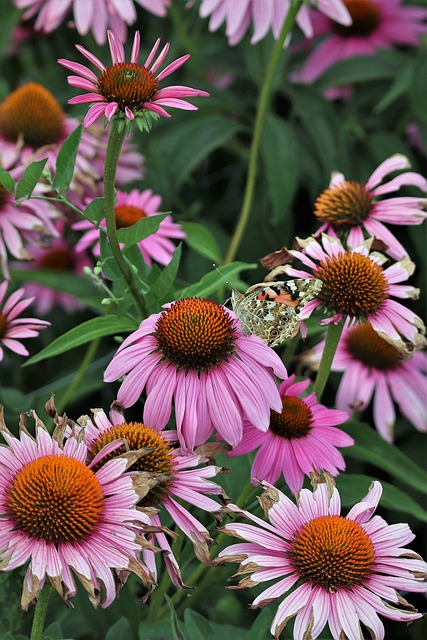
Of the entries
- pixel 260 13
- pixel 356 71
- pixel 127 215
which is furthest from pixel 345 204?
pixel 356 71

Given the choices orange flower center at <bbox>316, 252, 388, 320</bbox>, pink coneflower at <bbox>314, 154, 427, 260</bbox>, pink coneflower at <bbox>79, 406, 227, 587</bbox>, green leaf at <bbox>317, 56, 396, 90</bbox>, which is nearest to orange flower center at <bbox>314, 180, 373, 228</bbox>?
pink coneflower at <bbox>314, 154, 427, 260</bbox>

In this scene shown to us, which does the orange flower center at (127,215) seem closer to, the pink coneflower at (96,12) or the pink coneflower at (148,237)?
the pink coneflower at (148,237)

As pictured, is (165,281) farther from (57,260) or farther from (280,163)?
(57,260)

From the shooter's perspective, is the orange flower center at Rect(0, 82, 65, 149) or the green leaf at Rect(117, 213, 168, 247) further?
the orange flower center at Rect(0, 82, 65, 149)

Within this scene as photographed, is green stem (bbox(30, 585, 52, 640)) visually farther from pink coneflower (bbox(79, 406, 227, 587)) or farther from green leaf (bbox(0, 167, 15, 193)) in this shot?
green leaf (bbox(0, 167, 15, 193))

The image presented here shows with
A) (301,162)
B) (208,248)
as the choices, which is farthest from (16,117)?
(301,162)

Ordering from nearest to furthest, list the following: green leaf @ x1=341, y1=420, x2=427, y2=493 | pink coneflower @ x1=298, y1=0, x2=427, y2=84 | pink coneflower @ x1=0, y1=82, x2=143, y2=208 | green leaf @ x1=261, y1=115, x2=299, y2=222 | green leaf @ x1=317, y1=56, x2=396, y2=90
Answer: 1. green leaf @ x1=341, y1=420, x2=427, y2=493
2. pink coneflower @ x1=0, y1=82, x2=143, y2=208
3. green leaf @ x1=261, y1=115, x2=299, y2=222
4. green leaf @ x1=317, y1=56, x2=396, y2=90
5. pink coneflower @ x1=298, y1=0, x2=427, y2=84

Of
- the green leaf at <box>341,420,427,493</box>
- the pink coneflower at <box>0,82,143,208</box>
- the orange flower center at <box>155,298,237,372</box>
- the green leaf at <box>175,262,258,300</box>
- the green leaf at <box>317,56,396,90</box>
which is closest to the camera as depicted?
the orange flower center at <box>155,298,237,372</box>

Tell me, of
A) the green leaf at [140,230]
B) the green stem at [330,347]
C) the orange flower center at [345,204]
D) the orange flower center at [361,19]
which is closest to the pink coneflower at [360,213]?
the orange flower center at [345,204]
